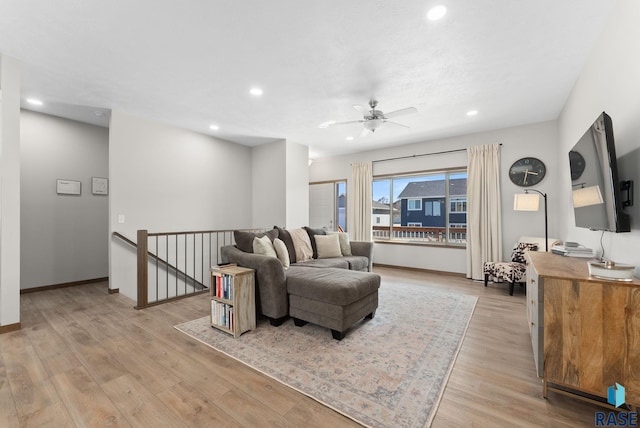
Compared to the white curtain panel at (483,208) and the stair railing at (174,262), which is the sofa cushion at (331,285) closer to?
the stair railing at (174,262)

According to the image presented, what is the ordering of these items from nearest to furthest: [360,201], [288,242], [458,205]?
[288,242] → [458,205] → [360,201]

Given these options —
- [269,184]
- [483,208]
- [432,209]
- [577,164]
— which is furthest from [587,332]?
[269,184]

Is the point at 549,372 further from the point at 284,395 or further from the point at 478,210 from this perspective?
the point at 478,210

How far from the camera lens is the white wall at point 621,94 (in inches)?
67.6

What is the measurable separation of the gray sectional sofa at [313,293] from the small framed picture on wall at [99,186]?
10.8 feet

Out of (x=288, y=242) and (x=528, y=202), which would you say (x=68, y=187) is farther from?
(x=528, y=202)

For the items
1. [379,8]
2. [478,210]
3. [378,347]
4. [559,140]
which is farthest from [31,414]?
[559,140]

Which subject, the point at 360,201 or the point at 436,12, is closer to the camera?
the point at 436,12

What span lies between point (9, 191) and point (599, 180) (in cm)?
513

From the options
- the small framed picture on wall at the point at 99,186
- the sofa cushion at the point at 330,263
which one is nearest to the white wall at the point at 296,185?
the sofa cushion at the point at 330,263

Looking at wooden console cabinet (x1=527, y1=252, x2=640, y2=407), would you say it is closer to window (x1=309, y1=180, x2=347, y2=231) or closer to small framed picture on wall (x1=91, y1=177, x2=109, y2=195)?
Result: window (x1=309, y1=180, x2=347, y2=231)

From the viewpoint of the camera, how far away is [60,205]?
427 centimetres

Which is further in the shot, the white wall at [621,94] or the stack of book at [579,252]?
the stack of book at [579,252]

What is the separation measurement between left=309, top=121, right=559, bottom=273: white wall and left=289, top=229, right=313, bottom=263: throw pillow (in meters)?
2.49
